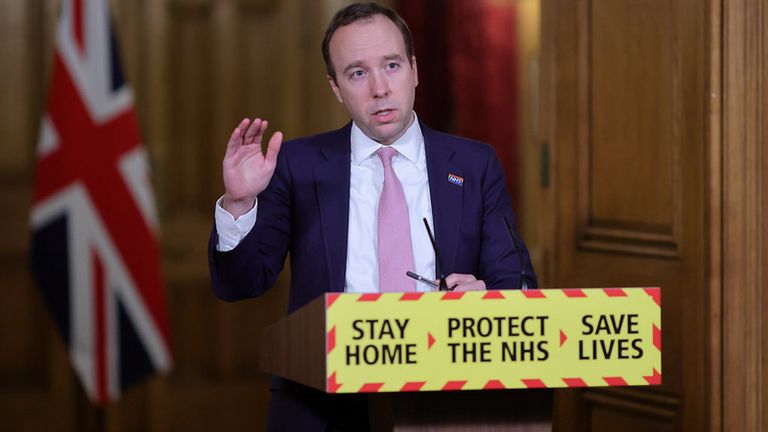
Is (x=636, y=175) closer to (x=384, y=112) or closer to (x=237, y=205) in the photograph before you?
(x=384, y=112)

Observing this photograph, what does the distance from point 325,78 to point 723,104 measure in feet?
7.28

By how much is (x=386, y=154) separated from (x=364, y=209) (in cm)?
11

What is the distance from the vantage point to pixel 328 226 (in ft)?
6.89

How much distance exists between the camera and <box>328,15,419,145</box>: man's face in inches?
83.9

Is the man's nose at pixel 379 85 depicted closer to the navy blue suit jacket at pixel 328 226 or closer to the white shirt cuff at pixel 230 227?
the navy blue suit jacket at pixel 328 226

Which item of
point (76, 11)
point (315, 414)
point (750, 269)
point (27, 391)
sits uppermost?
point (76, 11)

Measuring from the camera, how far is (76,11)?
445 centimetres

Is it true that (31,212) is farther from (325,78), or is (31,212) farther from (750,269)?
(750,269)

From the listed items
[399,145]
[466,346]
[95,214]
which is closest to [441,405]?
[466,346]

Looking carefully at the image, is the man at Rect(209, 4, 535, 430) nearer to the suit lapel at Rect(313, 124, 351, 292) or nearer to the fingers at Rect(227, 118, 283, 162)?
the suit lapel at Rect(313, 124, 351, 292)

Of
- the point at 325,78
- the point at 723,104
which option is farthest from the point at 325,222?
the point at 325,78

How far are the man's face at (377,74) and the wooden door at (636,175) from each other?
3.21 feet

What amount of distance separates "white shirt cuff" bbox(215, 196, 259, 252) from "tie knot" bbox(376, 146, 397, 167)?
0.26 metres

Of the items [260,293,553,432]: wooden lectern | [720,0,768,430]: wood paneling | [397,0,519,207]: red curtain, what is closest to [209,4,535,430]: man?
[260,293,553,432]: wooden lectern
